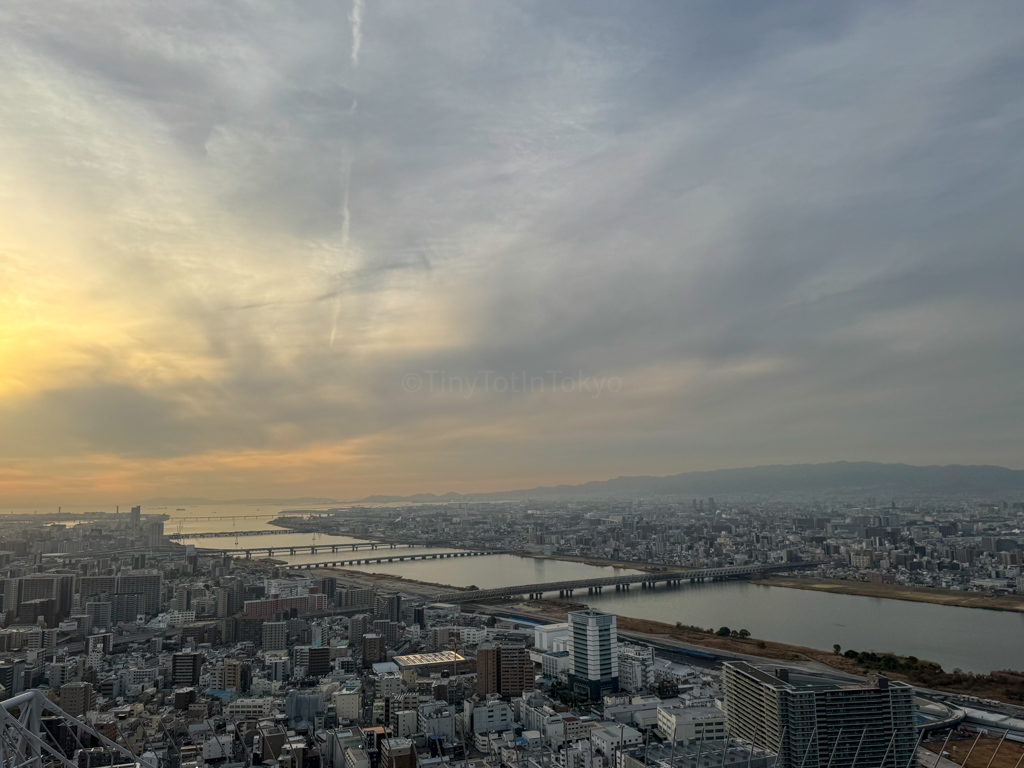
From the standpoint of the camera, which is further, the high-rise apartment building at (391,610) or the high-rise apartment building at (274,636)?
the high-rise apartment building at (391,610)

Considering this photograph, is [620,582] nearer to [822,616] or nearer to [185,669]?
[822,616]

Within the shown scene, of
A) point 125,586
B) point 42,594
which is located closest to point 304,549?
point 125,586

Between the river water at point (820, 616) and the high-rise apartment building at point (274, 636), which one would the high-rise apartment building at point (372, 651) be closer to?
the high-rise apartment building at point (274, 636)

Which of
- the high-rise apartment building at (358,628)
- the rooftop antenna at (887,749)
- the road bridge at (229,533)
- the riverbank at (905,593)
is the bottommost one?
the riverbank at (905,593)

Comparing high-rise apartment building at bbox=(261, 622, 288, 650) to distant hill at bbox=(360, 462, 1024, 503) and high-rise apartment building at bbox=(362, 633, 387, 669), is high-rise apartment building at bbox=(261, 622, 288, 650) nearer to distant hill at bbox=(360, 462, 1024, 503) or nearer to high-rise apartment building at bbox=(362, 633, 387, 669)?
high-rise apartment building at bbox=(362, 633, 387, 669)

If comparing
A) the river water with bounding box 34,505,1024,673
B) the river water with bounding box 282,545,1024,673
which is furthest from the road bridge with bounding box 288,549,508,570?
the river water with bounding box 282,545,1024,673

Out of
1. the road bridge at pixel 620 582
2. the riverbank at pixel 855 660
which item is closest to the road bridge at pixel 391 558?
the road bridge at pixel 620 582

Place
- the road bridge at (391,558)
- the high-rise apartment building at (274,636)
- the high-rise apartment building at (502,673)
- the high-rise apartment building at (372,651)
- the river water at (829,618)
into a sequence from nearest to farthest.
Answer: the high-rise apartment building at (502,673), the high-rise apartment building at (372,651), the river water at (829,618), the high-rise apartment building at (274,636), the road bridge at (391,558)

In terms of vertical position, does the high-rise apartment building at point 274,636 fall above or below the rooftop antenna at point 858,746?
below
